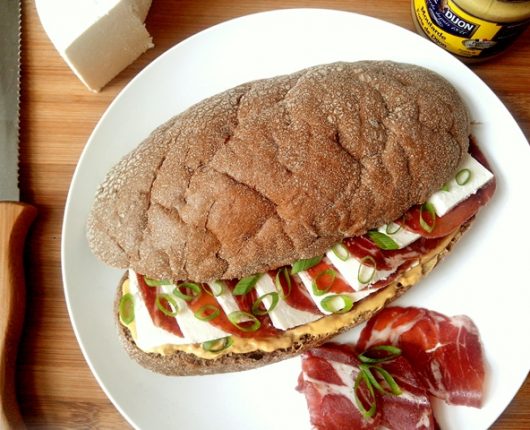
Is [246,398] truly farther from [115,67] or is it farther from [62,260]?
[115,67]

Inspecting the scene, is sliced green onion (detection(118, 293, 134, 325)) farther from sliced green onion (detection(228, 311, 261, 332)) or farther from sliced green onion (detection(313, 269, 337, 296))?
sliced green onion (detection(313, 269, 337, 296))

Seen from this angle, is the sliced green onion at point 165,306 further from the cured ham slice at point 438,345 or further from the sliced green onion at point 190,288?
the cured ham slice at point 438,345

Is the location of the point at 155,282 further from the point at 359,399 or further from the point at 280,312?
the point at 359,399

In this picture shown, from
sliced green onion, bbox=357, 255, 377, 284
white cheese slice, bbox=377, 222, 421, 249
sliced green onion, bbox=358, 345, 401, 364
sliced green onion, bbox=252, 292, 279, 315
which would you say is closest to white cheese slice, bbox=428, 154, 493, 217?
white cheese slice, bbox=377, 222, 421, 249

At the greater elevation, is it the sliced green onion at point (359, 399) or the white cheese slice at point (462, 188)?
the white cheese slice at point (462, 188)

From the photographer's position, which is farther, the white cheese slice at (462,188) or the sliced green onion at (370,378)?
the sliced green onion at (370,378)

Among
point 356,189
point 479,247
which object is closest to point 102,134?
point 356,189

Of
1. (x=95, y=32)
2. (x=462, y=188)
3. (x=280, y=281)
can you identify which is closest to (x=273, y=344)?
(x=280, y=281)

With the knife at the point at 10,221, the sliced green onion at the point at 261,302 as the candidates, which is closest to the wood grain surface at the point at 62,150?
the knife at the point at 10,221
